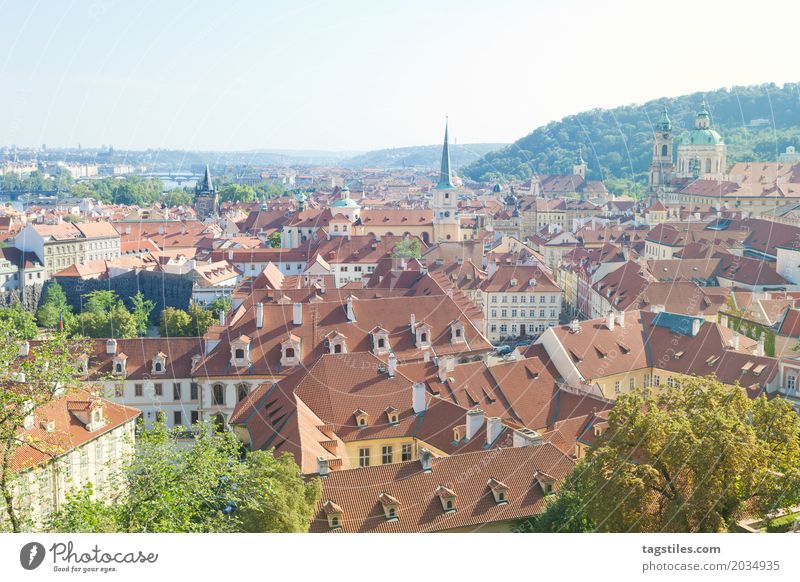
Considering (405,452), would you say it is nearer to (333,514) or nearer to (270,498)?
(333,514)

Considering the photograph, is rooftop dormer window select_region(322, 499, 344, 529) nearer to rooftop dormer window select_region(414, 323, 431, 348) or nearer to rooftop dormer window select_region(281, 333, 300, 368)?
rooftop dormer window select_region(281, 333, 300, 368)

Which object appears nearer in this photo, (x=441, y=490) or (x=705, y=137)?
(x=441, y=490)

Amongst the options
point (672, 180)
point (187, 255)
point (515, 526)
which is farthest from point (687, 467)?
point (672, 180)

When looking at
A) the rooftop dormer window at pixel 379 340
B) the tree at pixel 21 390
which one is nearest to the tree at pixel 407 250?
the rooftop dormer window at pixel 379 340

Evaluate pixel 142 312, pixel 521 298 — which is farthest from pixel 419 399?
pixel 142 312

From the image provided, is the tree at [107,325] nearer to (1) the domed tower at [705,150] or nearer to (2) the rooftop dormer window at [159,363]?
(2) the rooftop dormer window at [159,363]

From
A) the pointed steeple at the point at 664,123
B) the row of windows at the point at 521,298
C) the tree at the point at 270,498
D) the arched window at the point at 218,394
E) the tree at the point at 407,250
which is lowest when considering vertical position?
the arched window at the point at 218,394
